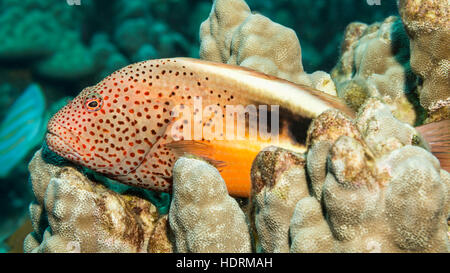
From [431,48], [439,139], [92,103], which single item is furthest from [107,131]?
[431,48]

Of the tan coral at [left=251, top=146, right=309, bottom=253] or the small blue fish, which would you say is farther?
the small blue fish

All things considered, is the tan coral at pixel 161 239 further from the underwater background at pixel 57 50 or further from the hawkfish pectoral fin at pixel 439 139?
the underwater background at pixel 57 50

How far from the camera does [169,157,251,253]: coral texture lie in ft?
7.01

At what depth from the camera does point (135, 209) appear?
303 cm

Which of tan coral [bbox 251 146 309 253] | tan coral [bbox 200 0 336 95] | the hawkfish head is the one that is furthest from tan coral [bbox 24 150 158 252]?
tan coral [bbox 200 0 336 95]

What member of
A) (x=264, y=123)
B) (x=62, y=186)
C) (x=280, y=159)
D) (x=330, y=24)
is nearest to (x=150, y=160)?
(x=62, y=186)

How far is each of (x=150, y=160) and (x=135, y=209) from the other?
545mm

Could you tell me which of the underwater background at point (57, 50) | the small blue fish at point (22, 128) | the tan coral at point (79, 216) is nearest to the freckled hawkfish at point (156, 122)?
the tan coral at point (79, 216)

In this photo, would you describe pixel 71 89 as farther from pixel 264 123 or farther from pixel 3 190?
pixel 264 123

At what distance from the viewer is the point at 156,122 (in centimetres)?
280

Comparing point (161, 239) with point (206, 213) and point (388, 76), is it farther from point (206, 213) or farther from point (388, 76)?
point (388, 76)

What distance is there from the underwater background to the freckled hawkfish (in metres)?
5.35

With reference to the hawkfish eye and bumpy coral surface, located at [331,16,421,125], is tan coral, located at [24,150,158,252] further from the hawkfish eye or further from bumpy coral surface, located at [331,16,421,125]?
bumpy coral surface, located at [331,16,421,125]

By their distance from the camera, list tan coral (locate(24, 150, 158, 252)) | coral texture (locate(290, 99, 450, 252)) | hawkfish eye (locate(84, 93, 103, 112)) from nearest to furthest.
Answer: coral texture (locate(290, 99, 450, 252)) → tan coral (locate(24, 150, 158, 252)) → hawkfish eye (locate(84, 93, 103, 112))
